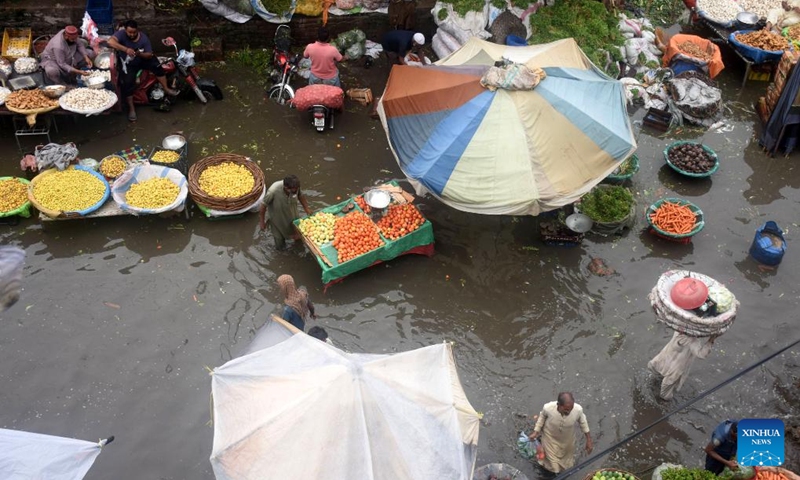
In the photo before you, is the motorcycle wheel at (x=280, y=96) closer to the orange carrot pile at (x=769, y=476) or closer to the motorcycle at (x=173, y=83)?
the motorcycle at (x=173, y=83)

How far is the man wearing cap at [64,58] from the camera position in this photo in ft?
32.6

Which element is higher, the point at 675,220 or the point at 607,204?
the point at 607,204

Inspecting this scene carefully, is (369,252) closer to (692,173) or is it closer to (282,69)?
(282,69)

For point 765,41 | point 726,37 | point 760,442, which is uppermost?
point 765,41

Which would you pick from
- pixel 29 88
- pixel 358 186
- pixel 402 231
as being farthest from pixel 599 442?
pixel 29 88

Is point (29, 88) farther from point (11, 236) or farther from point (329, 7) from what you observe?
point (329, 7)

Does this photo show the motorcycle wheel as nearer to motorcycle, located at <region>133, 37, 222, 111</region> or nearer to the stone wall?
motorcycle, located at <region>133, 37, 222, 111</region>

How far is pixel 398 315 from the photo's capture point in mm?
8102

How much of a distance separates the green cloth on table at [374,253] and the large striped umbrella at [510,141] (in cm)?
67

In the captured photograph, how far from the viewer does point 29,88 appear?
10008mm

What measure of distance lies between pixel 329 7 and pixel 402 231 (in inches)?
232

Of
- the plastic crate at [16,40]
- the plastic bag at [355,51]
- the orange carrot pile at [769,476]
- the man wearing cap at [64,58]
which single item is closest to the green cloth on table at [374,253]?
the orange carrot pile at [769,476]

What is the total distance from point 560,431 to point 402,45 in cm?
771

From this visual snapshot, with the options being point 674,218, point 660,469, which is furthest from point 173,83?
point 660,469
